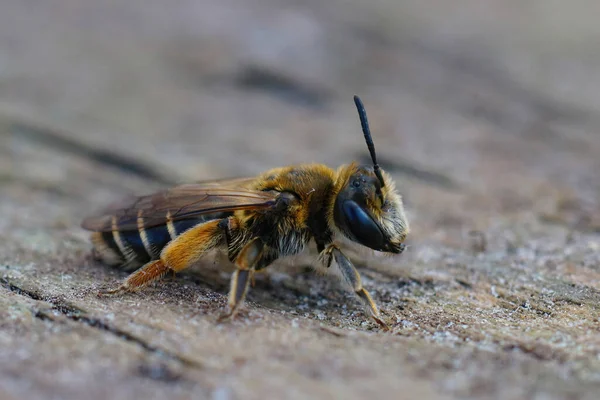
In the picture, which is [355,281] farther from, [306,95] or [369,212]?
[306,95]

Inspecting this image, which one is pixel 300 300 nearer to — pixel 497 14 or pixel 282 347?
pixel 282 347

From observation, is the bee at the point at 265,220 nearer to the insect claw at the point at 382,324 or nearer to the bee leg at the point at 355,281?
the bee leg at the point at 355,281

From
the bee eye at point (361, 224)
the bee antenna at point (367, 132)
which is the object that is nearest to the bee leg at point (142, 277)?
the bee eye at point (361, 224)

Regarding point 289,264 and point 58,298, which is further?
point 289,264

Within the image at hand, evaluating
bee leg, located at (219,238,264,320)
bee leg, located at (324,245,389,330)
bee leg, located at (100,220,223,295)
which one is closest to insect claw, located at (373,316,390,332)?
bee leg, located at (324,245,389,330)

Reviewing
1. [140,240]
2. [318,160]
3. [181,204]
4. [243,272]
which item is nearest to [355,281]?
[243,272]

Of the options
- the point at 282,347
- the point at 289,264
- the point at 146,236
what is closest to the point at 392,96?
the point at 289,264

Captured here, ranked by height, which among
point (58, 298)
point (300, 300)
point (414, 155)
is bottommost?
point (58, 298)
